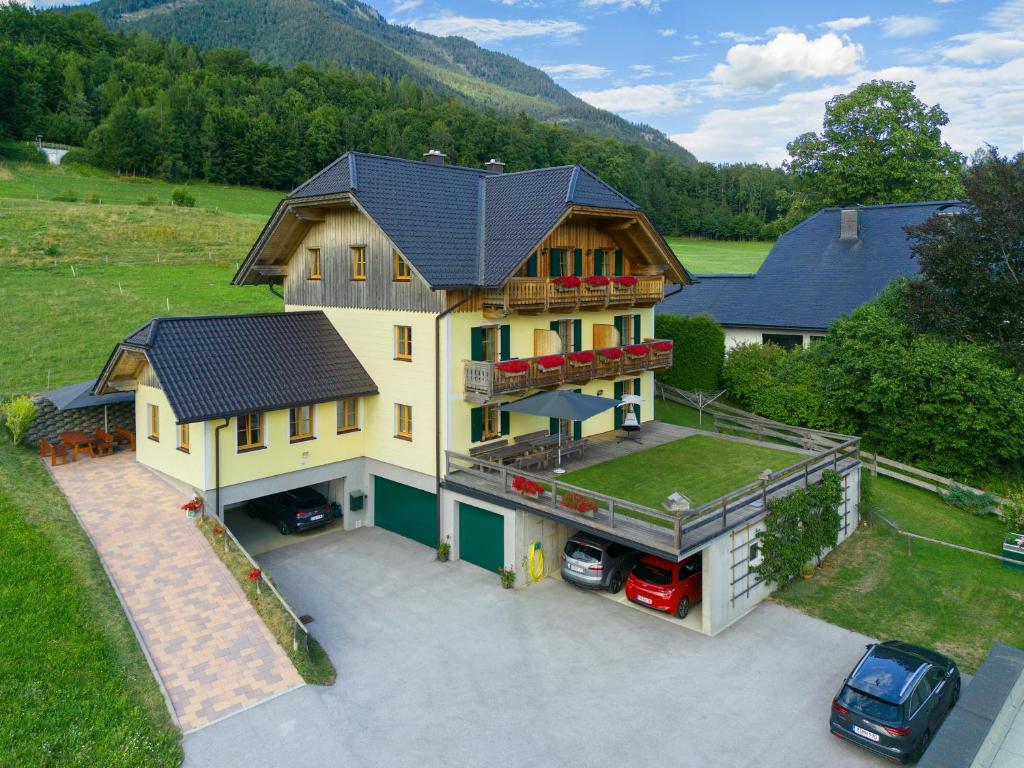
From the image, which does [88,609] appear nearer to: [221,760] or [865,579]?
[221,760]

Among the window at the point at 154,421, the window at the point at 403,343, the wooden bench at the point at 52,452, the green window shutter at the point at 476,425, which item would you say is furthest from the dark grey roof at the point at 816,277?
the wooden bench at the point at 52,452

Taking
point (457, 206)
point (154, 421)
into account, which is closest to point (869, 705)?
point (457, 206)

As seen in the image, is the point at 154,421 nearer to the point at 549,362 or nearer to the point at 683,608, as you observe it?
the point at 549,362

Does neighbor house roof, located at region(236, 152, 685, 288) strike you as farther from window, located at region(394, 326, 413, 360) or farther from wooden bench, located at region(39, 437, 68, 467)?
wooden bench, located at region(39, 437, 68, 467)

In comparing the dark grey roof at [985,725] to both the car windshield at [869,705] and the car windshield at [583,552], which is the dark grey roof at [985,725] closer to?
the car windshield at [869,705]

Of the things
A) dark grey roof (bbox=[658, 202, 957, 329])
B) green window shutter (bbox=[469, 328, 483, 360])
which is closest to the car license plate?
green window shutter (bbox=[469, 328, 483, 360])

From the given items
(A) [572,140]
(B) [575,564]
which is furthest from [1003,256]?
(A) [572,140]
